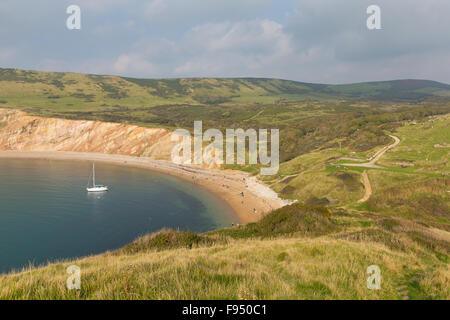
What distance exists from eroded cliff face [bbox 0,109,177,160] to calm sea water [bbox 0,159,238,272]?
3248cm

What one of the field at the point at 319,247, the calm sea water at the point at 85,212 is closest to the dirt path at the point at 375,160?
the field at the point at 319,247

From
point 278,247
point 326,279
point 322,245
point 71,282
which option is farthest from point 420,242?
point 71,282

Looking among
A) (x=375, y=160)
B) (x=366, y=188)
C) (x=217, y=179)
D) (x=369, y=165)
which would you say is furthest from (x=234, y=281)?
(x=217, y=179)

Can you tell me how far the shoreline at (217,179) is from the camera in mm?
56469

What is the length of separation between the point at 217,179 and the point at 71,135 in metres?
86.2

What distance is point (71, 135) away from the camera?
12619cm

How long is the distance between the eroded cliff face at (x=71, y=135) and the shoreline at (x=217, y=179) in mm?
4922

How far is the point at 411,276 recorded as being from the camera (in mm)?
9320

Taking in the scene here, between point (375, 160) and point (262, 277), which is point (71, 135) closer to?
point (375, 160)

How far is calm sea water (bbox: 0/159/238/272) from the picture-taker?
Result: 39312mm

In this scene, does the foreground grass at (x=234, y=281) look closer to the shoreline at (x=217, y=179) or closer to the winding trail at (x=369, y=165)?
the shoreline at (x=217, y=179)

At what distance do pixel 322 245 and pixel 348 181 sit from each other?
44689 millimetres
